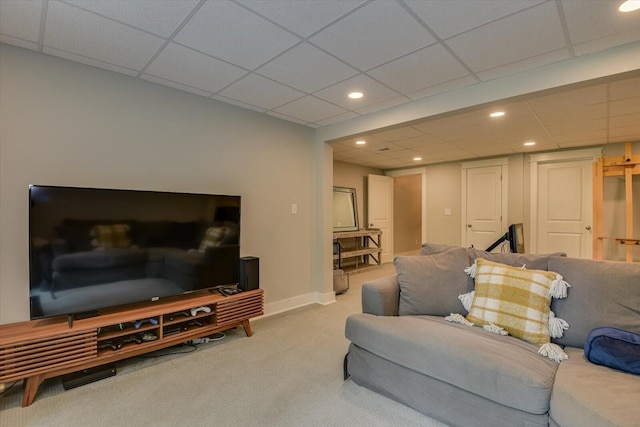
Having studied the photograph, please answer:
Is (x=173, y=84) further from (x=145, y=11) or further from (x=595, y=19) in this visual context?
(x=595, y=19)

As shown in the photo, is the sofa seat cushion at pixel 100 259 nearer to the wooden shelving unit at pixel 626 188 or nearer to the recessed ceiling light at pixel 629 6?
the recessed ceiling light at pixel 629 6

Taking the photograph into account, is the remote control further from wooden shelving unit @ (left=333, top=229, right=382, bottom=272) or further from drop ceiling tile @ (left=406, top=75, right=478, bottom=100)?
wooden shelving unit @ (left=333, top=229, right=382, bottom=272)

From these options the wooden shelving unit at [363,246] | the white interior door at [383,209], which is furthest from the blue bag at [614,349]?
the white interior door at [383,209]

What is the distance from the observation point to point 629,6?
1632mm

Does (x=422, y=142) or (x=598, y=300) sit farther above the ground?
(x=422, y=142)

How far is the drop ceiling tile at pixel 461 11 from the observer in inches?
63.6

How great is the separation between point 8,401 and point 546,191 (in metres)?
7.14

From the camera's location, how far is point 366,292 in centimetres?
227

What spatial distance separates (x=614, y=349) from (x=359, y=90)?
2.51 m

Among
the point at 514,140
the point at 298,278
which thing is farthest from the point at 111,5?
the point at 514,140

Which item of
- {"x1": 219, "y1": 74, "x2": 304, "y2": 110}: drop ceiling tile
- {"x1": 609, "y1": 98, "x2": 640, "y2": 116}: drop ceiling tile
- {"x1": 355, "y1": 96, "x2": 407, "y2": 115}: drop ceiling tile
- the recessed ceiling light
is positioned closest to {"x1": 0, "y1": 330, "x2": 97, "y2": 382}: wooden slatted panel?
{"x1": 219, "y1": 74, "x2": 304, "y2": 110}: drop ceiling tile

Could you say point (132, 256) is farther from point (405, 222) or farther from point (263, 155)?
point (405, 222)

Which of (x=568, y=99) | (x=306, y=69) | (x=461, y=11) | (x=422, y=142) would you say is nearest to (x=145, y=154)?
(x=306, y=69)

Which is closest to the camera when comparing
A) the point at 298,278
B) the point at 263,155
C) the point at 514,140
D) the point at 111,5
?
the point at 111,5
